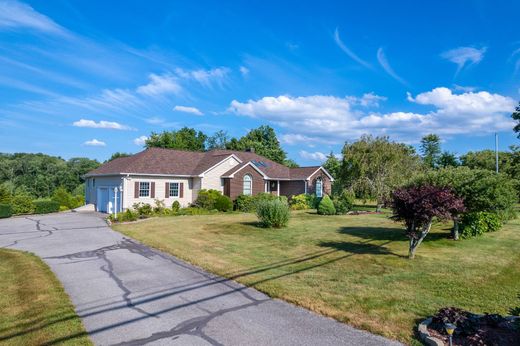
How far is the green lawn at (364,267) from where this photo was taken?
6.91 m

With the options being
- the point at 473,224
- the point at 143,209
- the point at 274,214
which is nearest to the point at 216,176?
the point at 143,209

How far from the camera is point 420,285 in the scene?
831 centimetres

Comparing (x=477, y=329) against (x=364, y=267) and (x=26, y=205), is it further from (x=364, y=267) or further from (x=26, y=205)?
(x=26, y=205)

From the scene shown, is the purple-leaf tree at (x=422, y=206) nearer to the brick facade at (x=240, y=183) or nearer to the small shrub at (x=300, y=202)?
the brick facade at (x=240, y=183)

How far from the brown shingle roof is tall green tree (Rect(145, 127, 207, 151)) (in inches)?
704

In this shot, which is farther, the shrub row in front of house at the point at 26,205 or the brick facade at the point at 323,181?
the brick facade at the point at 323,181

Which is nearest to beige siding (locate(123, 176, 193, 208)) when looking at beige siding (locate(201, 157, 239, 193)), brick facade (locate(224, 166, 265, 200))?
beige siding (locate(201, 157, 239, 193))

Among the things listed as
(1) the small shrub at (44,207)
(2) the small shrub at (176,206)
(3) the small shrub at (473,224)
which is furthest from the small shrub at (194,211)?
(3) the small shrub at (473,224)

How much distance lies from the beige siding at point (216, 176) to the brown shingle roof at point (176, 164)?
0.48 metres

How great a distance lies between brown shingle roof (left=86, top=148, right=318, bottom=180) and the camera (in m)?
27.8

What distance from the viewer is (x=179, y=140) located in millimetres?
52656

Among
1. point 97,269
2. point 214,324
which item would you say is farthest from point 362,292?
point 97,269

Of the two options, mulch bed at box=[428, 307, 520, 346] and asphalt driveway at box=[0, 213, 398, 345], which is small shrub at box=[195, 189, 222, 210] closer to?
asphalt driveway at box=[0, 213, 398, 345]

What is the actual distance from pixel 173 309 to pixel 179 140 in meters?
47.7
